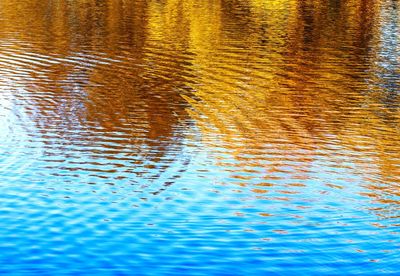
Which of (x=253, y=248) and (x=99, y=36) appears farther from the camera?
(x=99, y=36)

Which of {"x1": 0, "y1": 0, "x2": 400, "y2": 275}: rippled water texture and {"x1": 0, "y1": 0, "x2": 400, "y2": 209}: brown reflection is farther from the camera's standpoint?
{"x1": 0, "y1": 0, "x2": 400, "y2": 209}: brown reflection

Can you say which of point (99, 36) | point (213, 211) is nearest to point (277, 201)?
point (213, 211)

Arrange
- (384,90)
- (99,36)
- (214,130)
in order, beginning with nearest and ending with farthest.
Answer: (214,130)
(384,90)
(99,36)

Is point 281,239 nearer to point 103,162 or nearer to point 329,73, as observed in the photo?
point 103,162

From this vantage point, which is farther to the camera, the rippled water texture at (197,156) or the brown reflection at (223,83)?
the brown reflection at (223,83)

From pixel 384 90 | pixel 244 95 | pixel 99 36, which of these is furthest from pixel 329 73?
pixel 99 36

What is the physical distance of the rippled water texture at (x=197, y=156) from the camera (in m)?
11.5

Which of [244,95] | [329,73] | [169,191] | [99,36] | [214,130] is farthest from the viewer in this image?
[99,36]

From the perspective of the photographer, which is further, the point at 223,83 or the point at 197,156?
the point at 223,83

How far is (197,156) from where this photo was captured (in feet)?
52.5

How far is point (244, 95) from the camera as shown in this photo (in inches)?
867

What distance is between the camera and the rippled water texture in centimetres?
1152

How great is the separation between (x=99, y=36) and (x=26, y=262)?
74.6 ft

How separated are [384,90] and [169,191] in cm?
1137
